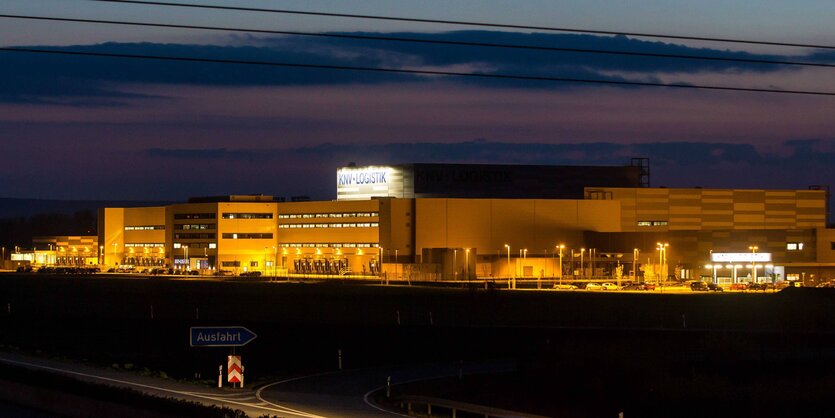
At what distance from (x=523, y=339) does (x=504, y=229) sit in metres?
84.2

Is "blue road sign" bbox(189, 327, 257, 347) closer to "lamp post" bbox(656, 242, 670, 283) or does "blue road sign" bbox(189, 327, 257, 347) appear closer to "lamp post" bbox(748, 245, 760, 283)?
"lamp post" bbox(656, 242, 670, 283)

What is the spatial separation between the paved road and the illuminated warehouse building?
266 ft

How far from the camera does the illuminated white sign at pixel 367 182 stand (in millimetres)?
157125

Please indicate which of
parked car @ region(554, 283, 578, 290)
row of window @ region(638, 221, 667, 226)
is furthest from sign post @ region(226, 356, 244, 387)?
row of window @ region(638, 221, 667, 226)

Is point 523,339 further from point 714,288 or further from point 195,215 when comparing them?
point 195,215

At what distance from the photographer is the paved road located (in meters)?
33.0

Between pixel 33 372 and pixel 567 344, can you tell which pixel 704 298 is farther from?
pixel 33 372

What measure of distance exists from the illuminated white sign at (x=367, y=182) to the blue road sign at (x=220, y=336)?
394 feet

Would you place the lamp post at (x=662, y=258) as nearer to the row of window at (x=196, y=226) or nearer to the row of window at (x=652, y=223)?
the row of window at (x=652, y=223)

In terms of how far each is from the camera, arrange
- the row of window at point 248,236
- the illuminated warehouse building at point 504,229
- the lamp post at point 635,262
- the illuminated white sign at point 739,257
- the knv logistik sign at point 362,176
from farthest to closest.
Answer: the row of window at point 248,236, the knv logistik sign at point 362,176, the illuminated warehouse building at point 504,229, the lamp post at point 635,262, the illuminated white sign at point 739,257

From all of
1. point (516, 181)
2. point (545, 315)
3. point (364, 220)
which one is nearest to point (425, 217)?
point (364, 220)

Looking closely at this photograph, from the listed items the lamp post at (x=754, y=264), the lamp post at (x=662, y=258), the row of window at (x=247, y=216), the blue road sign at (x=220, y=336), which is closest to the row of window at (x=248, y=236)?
the row of window at (x=247, y=216)

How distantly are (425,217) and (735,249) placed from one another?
133 feet

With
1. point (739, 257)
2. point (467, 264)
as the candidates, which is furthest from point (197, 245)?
point (739, 257)
